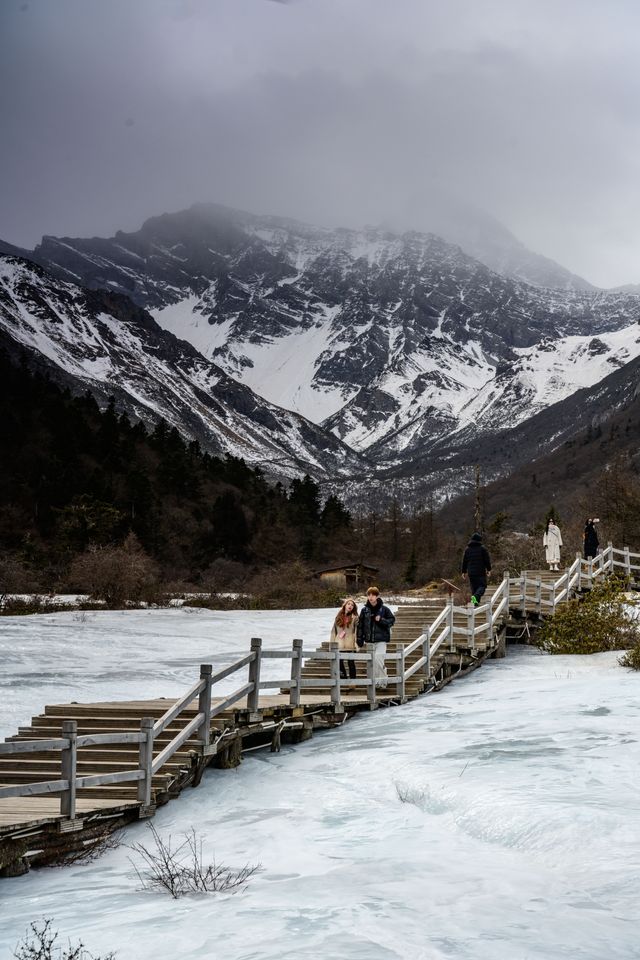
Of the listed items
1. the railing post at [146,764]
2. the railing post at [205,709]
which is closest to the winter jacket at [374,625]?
the railing post at [205,709]

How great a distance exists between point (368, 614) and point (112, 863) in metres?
9.30

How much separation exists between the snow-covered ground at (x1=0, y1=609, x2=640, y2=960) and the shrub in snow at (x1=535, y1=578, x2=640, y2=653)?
20.3ft

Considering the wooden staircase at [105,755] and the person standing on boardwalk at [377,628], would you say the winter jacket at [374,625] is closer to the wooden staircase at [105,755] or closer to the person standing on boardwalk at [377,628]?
the person standing on boardwalk at [377,628]

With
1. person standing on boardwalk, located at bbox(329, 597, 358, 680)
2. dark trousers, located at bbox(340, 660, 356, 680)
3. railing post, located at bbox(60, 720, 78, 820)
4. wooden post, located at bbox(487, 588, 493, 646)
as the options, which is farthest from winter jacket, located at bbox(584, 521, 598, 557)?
railing post, located at bbox(60, 720, 78, 820)

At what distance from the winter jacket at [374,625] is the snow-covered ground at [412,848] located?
140 cm

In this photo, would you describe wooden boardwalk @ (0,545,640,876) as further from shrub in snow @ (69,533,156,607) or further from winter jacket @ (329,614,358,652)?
shrub in snow @ (69,533,156,607)

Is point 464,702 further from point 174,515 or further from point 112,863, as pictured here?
point 174,515

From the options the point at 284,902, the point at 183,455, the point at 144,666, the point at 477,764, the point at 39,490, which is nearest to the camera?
the point at 284,902

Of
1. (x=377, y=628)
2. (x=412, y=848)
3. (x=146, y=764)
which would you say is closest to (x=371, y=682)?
(x=377, y=628)

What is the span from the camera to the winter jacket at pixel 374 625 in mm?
17609

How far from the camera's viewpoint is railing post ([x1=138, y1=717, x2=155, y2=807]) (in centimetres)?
1024

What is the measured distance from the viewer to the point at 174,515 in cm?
7650

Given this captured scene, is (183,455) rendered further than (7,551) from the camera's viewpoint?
Yes

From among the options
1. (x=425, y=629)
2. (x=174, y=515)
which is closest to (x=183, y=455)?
(x=174, y=515)
